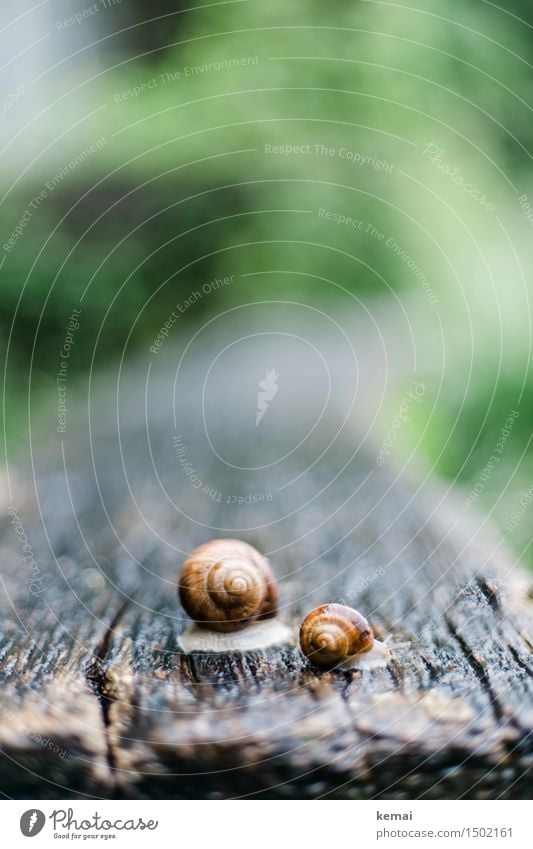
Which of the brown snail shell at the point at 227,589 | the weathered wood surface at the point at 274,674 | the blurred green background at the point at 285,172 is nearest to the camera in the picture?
the weathered wood surface at the point at 274,674

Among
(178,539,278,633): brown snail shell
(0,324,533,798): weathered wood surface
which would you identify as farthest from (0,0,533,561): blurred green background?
(178,539,278,633): brown snail shell

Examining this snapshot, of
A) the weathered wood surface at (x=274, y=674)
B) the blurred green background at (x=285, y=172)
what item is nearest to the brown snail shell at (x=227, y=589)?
the weathered wood surface at (x=274, y=674)

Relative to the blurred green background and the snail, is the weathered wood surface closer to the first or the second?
the snail

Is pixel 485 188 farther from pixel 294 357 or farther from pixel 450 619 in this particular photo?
pixel 450 619

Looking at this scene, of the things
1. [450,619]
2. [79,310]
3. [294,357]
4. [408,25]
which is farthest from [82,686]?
[408,25]

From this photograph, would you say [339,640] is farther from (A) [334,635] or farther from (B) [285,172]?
(B) [285,172]

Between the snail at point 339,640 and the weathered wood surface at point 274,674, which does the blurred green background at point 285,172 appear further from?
the snail at point 339,640
